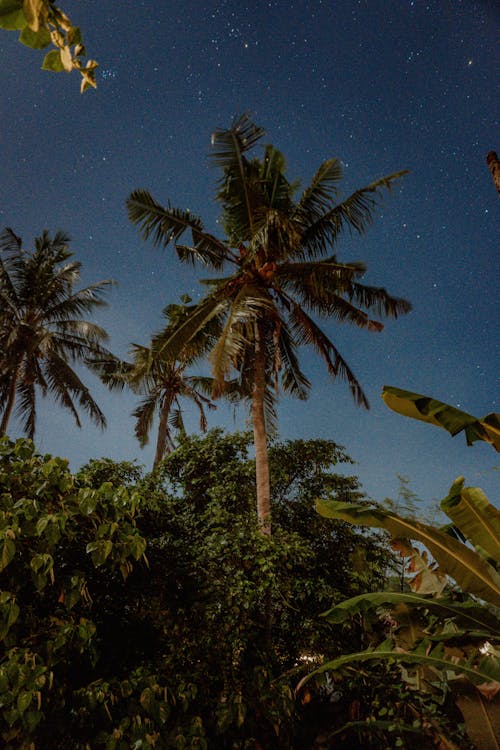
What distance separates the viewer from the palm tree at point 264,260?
7.86 m

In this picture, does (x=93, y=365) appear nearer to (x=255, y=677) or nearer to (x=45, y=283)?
(x=45, y=283)

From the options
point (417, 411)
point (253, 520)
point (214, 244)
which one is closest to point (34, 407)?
point (214, 244)

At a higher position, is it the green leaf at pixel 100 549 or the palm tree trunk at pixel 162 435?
the palm tree trunk at pixel 162 435

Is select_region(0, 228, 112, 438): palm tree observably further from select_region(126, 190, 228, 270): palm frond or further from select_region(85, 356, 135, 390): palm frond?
select_region(126, 190, 228, 270): palm frond

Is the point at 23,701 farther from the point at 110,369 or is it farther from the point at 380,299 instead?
the point at 110,369

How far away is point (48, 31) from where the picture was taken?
2.58 ft

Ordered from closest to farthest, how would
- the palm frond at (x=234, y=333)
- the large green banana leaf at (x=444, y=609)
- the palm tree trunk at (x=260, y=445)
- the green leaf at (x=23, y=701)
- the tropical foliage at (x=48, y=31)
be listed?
the tropical foliage at (x=48, y=31), the green leaf at (x=23, y=701), the large green banana leaf at (x=444, y=609), the palm tree trunk at (x=260, y=445), the palm frond at (x=234, y=333)

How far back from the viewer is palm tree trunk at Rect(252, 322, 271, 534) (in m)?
6.42

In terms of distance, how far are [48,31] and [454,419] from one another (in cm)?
279

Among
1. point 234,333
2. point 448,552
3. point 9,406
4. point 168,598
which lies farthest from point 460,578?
point 9,406

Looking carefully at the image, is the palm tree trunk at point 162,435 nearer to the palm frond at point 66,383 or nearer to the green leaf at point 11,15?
the palm frond at point 66,383

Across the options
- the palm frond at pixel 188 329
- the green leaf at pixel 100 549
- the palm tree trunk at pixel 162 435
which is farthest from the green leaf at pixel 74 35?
the palm tree trunk at pixel 162 435

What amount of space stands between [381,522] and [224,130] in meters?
8.09

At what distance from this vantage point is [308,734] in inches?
208
